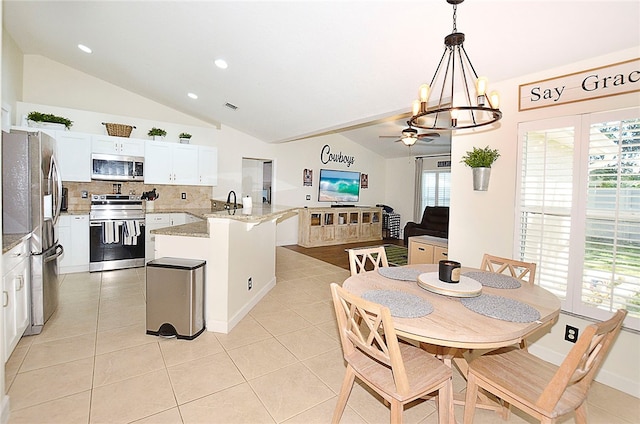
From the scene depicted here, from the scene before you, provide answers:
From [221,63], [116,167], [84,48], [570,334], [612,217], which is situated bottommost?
[570,334]

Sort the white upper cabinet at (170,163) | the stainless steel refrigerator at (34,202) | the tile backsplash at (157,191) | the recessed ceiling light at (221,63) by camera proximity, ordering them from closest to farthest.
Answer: the stainless steel refrigerator at (34,202) → the recessed ceiling light at (221,63) → the tile backsplash at (157,191) → the white upper cabinet at (170,163)

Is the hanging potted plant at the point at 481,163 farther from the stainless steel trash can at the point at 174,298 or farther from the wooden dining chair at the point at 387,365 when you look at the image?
the stainless steel trash can at the point at 174,298

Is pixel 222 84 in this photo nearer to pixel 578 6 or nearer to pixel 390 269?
pixel 390 269

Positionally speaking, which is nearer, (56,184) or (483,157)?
(483,157)

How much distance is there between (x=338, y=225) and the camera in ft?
25.7

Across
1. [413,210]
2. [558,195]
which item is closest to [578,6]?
[558,195]

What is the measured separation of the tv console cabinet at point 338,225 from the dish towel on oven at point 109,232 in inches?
149

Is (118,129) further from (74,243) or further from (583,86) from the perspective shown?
(583,86)

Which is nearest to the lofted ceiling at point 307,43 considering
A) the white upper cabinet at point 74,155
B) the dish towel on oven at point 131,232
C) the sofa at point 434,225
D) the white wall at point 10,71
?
the white wall at point 10,71

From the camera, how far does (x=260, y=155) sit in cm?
682

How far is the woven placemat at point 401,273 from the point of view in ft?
7.02

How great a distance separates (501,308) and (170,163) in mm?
5364

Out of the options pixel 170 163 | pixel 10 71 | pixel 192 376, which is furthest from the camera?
pixel 170 163

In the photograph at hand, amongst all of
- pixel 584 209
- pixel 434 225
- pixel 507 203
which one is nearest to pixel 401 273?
pixel 507 203
